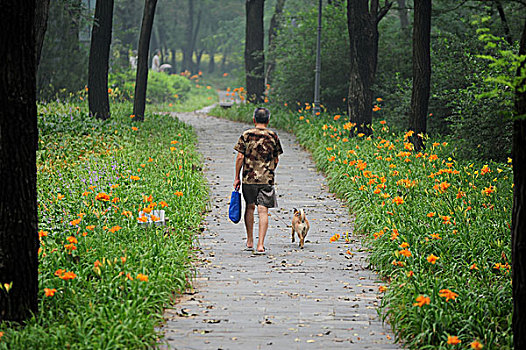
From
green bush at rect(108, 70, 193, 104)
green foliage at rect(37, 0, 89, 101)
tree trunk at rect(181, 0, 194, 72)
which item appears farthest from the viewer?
tree trunk at rect(181, 0, 194, 72)

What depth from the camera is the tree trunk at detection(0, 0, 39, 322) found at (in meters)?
5.16

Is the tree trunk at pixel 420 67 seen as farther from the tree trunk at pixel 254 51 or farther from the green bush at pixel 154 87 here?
the green bush at pixel 154 87

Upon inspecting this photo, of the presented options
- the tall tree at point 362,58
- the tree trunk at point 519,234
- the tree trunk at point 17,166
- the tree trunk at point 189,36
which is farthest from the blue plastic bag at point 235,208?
the tree trunk at point 189,36

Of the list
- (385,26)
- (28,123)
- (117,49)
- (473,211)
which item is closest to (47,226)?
(28,123)

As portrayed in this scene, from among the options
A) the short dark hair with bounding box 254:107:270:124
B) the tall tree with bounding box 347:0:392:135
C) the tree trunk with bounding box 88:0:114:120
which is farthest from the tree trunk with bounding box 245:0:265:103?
the short dark hair with bounding box 254:107:270:124

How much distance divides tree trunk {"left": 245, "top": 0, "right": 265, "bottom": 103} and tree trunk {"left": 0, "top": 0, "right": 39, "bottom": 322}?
20193mm

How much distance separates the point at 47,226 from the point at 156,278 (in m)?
2.05

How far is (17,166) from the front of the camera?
17.1 ft

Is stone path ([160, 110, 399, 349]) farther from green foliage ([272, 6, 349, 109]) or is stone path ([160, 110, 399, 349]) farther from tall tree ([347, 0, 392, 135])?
green foliage ([272, 6, 349, 109])

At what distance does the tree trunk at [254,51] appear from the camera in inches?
985

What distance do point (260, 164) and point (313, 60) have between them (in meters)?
14.4

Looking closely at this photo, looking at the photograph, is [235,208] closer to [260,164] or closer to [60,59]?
[260,164]

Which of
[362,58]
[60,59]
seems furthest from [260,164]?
[60,59]

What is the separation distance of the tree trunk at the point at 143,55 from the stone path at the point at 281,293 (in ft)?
33.2
